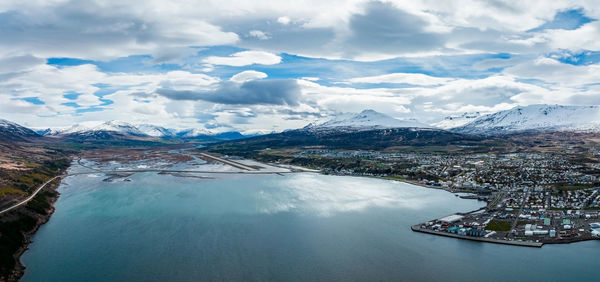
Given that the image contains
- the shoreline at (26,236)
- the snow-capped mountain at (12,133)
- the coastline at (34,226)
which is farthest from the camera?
the snow-capped mountain at (12,133)

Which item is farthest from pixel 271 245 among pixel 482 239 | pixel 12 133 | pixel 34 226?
pixel 12 133

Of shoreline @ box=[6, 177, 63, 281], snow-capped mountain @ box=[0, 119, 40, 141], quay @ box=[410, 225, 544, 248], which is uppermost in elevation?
snow-capped mountain @ box=[0, 119, 40, 141]

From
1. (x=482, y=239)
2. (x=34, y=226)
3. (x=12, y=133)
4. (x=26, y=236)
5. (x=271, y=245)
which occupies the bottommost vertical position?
(x=26, y=236)

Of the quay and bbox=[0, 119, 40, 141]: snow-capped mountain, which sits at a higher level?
bbox=[0, 119, 40, 141]: snow-capped mountain

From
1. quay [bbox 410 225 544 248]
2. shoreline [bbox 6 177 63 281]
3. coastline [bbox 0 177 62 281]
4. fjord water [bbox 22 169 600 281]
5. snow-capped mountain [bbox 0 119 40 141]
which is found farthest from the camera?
snow-capped mountain [bbox 0 119 40 141]

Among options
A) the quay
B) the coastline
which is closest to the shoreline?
the coastline

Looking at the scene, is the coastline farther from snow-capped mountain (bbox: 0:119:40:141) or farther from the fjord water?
snow-capped mountain (bbox: 0:119:40:141)

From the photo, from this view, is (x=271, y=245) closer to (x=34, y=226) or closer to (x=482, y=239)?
(x=482, y=239)

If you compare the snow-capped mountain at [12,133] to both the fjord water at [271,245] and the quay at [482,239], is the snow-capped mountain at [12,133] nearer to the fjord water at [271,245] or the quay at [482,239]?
the fjord water at [271,245]

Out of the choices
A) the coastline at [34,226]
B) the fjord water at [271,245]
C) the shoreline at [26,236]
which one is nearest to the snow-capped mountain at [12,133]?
the coastline at [34,226]
